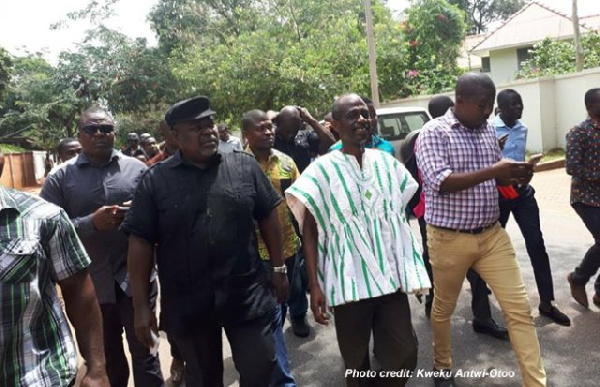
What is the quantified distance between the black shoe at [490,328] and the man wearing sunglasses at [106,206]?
255cm

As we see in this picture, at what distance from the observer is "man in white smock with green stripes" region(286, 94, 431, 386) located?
280cm

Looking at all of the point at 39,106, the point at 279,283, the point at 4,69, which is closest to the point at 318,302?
the point at 279,283

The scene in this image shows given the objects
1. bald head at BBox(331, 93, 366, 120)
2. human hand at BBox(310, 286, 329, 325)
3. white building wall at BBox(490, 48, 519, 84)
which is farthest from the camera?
white building wall at BBox(490, 48, 519, 84)

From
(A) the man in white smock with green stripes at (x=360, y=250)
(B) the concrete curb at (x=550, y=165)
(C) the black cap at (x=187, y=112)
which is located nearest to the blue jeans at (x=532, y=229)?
(A) the man in white smock with green stripes at (x=360, y=250)

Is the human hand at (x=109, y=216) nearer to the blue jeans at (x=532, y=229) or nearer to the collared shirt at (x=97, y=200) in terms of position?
the collared shirt at (x=97, y=200)

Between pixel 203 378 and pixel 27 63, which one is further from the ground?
pixel 27 63

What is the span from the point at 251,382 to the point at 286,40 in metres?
16.5

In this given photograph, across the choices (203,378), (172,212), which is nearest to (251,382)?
(203,378)

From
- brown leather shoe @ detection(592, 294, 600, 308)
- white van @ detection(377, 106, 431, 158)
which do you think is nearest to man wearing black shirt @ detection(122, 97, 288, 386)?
brown leather shoe @ detection(592, 294, 600, 308)

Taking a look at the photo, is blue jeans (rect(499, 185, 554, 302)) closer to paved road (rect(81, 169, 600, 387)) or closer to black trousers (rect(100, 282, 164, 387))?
paved road (rect(81, 169, 600, 387))

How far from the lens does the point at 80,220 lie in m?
3.15

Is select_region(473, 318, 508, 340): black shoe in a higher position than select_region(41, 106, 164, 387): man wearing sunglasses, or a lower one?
lower

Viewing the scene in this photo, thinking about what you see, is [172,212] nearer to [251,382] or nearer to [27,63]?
[251,382]

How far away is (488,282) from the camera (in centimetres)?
331
